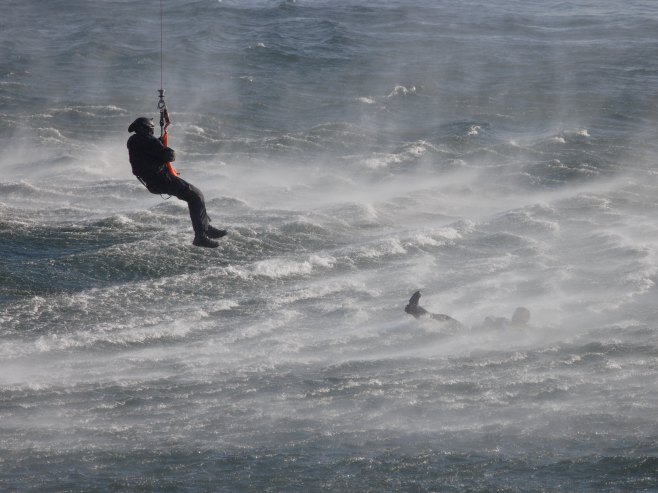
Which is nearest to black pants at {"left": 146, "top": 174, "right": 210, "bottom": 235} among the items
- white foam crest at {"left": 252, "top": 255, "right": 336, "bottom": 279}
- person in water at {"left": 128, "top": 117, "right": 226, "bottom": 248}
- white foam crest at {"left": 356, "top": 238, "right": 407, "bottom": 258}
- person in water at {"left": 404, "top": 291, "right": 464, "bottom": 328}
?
person in water at {"left": 128, "top": 117, "right": 226, "bottom": 248}

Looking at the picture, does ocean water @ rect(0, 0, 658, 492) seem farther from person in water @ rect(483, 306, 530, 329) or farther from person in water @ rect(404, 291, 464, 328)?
person in water @ rect(404, 291, 464, 328)

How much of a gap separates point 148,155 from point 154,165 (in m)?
0.16

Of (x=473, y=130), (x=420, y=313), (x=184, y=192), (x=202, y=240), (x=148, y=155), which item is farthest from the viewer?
(x=473, y=130)

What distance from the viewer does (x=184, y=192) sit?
1305 centimetres

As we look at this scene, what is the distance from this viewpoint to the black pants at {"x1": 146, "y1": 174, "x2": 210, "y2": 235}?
12.7 m

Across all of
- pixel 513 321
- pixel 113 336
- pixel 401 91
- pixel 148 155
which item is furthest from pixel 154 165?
pixel 401 91

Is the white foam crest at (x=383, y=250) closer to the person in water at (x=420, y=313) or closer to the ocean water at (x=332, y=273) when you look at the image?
the ocean water at (x=332, y=273)

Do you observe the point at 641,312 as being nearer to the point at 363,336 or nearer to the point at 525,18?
the point at 363,336

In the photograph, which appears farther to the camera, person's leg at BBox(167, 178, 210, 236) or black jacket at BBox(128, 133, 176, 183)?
person's leg at BBox(167, 178, 210, 236)

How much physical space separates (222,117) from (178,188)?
1720 centimetres

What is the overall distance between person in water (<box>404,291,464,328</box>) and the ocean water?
1.14 feet

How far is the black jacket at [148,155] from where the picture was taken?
480 inches

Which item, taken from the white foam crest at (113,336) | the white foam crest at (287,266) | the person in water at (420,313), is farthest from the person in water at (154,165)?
the white foam crest at (287,266)

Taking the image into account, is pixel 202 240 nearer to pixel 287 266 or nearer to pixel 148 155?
pixel 148 155
